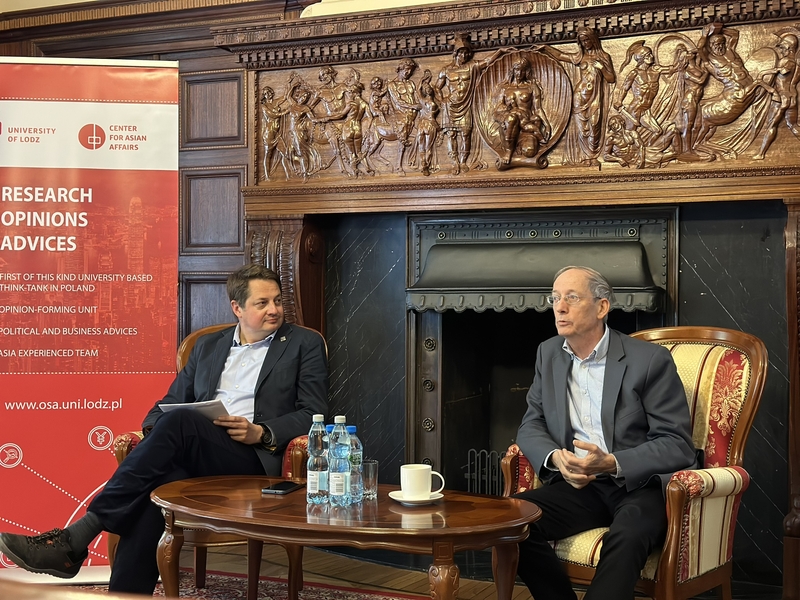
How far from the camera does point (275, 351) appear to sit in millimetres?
3303

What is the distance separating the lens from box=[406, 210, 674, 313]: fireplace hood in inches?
144

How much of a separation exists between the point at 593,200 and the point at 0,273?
2.27 metres

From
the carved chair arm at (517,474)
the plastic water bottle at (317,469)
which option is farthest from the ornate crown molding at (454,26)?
the plastic water bottle at (317,469)

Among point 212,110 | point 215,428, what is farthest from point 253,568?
point 212,110

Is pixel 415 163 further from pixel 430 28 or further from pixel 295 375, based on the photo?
pixel 295 375

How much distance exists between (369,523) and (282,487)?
20.2 inches

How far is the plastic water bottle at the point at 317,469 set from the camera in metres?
2.44

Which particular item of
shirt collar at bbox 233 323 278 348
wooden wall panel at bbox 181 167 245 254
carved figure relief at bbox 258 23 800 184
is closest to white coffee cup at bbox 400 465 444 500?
shirt collar at bbox 233 323 278 348

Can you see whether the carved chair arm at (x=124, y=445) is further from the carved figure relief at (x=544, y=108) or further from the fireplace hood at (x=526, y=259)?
the carved figure relief at (x=544, y=108)

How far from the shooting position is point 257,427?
122 inches

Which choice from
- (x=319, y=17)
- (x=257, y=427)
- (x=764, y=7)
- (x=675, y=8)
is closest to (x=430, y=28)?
(x=319, y=17)

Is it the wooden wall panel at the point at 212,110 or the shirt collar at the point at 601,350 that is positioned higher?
the wooden wall panel at the point at 212,110

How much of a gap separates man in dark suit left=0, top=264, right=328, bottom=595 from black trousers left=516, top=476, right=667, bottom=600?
91 cm

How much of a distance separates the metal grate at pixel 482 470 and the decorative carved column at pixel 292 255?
3.01 feet
